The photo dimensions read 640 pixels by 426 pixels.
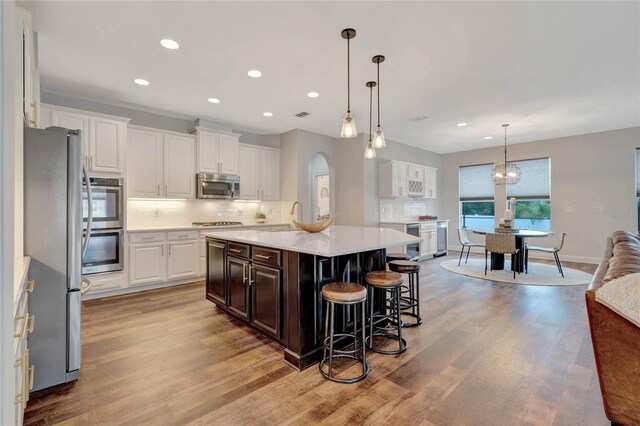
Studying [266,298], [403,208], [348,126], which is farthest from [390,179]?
[266,298]

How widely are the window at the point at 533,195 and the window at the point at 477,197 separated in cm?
52

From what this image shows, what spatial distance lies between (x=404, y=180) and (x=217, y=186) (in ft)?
13.4

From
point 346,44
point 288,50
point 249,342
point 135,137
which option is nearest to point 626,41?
point 346,44

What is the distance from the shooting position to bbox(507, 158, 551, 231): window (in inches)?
275

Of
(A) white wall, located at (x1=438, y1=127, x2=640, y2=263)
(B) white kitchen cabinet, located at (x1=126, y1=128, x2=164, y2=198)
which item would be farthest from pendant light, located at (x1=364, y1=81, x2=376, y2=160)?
(A) white wall, located at (x1=438, y1=127, x2=640, y2=263)

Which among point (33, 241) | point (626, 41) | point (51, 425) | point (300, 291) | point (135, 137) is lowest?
point (51, 425)

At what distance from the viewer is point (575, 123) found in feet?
18.3

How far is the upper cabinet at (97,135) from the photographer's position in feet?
12.5

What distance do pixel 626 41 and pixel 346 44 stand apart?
265cm

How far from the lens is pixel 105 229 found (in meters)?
4.00

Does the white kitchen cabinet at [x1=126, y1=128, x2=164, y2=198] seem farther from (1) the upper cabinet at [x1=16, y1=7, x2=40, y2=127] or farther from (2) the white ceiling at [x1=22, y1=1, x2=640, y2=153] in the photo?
(1) the upper cabinet at [x1=16, y1=7, x2=40, y2=127]

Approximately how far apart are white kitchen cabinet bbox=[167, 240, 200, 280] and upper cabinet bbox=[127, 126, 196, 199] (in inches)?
33.1

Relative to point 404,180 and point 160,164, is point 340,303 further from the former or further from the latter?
point 404,180

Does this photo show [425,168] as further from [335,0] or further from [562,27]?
[335,0]
